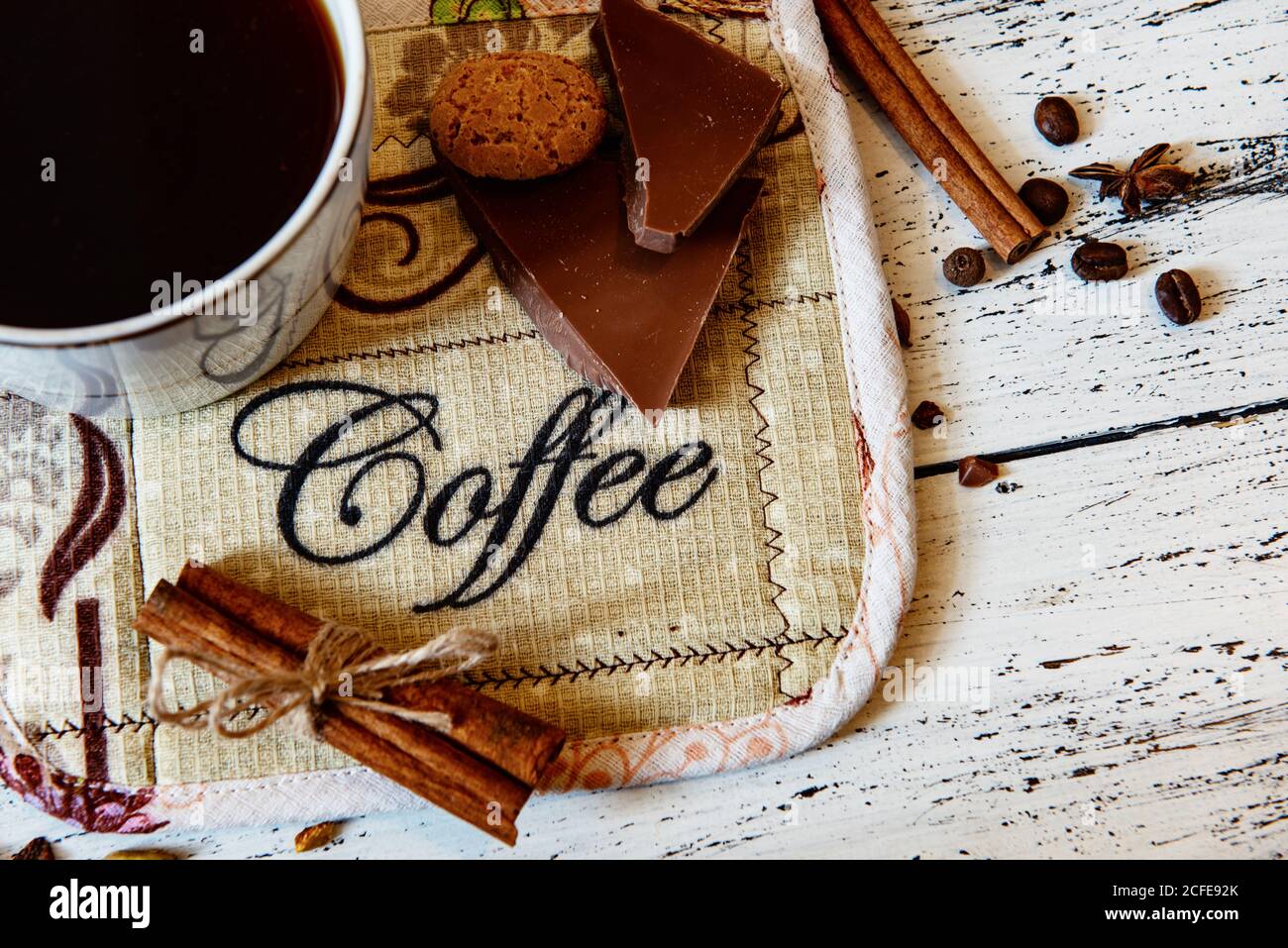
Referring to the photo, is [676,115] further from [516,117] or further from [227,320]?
[227,320]

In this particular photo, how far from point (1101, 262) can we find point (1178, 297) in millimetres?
90

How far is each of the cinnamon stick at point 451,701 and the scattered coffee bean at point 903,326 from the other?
535 mm

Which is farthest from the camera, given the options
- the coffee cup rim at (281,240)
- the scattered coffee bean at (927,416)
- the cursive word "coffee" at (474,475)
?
the scattered coffee bean at (927,416)

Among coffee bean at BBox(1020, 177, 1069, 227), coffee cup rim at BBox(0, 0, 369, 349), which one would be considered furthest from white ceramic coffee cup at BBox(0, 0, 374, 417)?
coffee bean at BBox(1020, 177, 1069, 227)

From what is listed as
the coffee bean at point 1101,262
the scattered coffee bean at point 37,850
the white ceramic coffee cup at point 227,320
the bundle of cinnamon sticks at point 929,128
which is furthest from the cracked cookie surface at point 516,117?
the scattered coffee bean at point 37,850

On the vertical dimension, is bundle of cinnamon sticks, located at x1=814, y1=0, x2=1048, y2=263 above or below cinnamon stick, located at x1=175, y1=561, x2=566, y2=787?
above

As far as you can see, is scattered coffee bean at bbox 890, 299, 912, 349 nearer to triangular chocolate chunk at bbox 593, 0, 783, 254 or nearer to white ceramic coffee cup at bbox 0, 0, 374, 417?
triangular chocolate chunk at bbox 593, 0, 783, 254

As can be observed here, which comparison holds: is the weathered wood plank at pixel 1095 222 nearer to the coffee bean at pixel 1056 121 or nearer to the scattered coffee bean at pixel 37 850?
the coffee bean at pixel 1056 121

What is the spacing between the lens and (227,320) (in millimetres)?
742

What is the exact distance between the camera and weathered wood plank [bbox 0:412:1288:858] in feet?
3.36

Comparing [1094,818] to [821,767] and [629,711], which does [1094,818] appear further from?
[629,711]

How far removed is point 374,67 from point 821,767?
0.83m

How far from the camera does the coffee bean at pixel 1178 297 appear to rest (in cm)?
110
